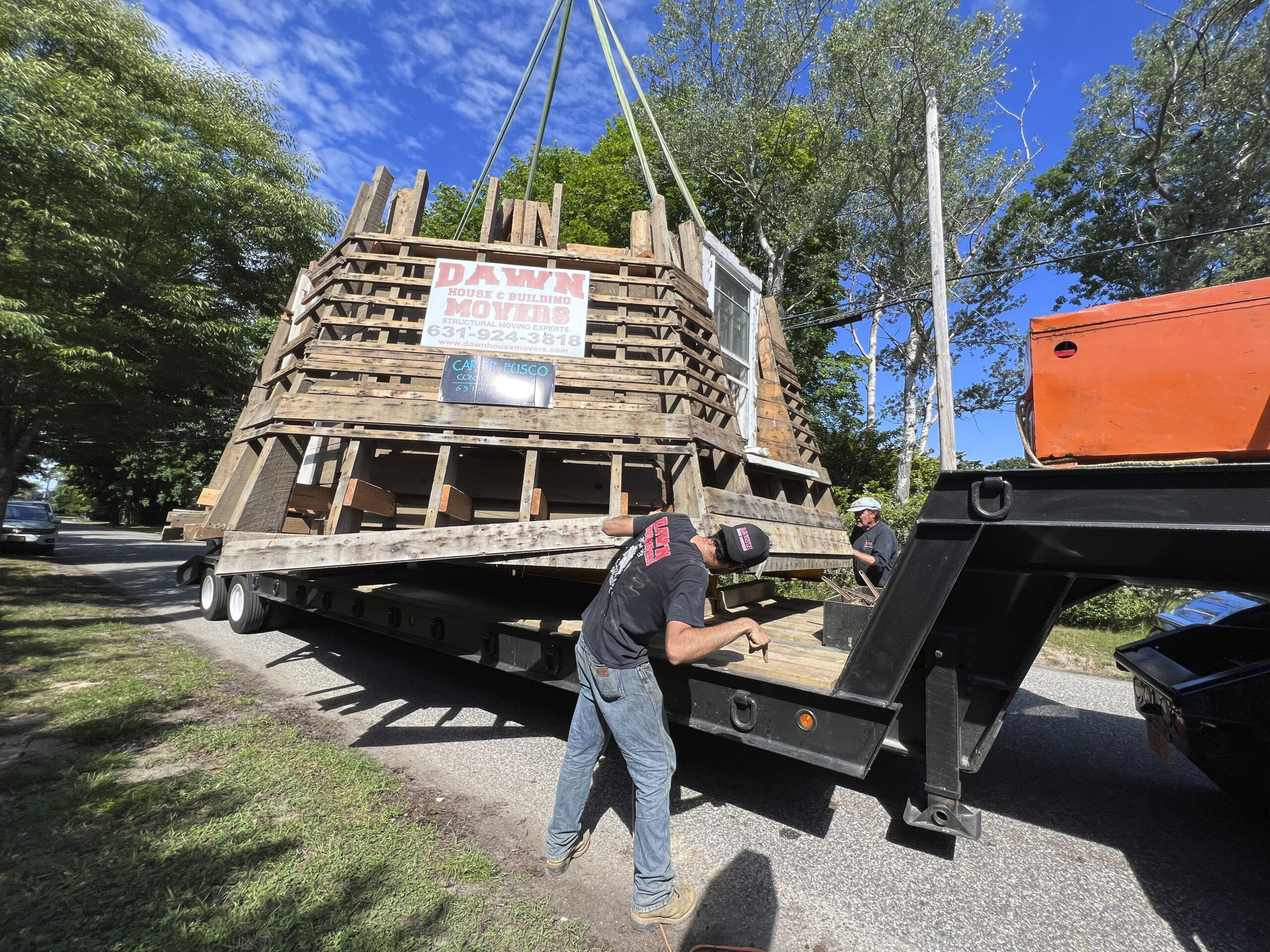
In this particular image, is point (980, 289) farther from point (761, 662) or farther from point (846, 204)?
point (761, 662)

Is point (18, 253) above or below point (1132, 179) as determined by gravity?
below

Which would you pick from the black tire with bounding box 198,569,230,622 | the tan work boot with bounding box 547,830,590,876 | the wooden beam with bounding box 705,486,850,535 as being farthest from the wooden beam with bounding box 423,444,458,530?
the black tire with bounding box 198,569,230,622

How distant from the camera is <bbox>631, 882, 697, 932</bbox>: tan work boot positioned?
7.55 feet

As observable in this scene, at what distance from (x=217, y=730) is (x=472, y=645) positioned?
1.96 metres

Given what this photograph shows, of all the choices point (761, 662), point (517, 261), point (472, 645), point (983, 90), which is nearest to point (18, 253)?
point (517, 261)

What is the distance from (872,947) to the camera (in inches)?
89.0

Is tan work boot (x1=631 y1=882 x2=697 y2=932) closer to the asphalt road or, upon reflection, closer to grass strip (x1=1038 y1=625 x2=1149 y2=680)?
the asphalt road

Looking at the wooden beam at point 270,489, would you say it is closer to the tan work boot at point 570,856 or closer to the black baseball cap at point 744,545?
the tan work boot at point 570,856

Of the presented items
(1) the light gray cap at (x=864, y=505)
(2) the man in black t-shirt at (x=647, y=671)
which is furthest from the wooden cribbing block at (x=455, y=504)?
(1) the light gray cap at (x=864, y=505)

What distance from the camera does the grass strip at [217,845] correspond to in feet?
7.14

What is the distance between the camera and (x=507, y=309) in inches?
176

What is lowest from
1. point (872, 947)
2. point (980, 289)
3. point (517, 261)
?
point (872, 947)

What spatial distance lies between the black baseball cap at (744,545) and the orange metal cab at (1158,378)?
48.6 inches

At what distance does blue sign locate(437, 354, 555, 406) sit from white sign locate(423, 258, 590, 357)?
6.4 inches
